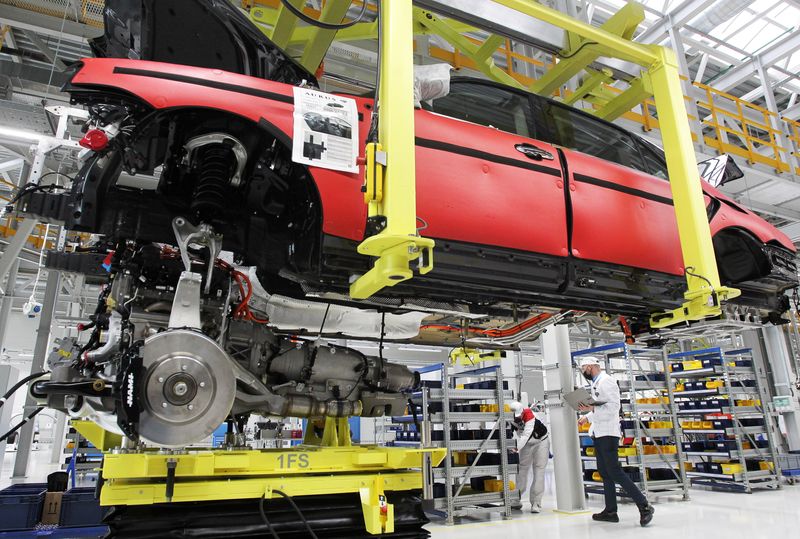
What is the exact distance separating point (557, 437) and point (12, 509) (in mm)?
5985

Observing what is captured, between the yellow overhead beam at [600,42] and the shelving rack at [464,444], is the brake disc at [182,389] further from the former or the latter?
the shelving rack at [464,444]

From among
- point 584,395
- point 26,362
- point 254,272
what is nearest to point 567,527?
point 584,395

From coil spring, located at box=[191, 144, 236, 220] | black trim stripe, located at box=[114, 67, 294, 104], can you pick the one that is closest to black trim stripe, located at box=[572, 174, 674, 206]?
black trim stripe, located at box=[114, 67, 294, 104]

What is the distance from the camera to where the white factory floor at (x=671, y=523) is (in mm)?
5230

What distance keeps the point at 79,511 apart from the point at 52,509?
24cm

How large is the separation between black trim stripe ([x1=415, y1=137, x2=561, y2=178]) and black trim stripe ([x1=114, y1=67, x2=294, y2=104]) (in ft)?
2.04

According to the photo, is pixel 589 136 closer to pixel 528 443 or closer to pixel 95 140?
pixel 95 140

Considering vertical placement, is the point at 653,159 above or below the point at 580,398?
above

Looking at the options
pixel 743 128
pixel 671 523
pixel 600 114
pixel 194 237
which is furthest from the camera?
pixel 743 128

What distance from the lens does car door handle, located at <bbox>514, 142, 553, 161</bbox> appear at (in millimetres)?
2627

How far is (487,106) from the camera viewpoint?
2994mm

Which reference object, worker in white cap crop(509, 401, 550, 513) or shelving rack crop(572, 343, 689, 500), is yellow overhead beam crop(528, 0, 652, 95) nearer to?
shelving rack crop(572, 343, 689, 500)

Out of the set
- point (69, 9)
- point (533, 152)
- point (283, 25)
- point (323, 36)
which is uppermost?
point (69, 9)

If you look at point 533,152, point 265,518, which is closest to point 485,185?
point 533,152
